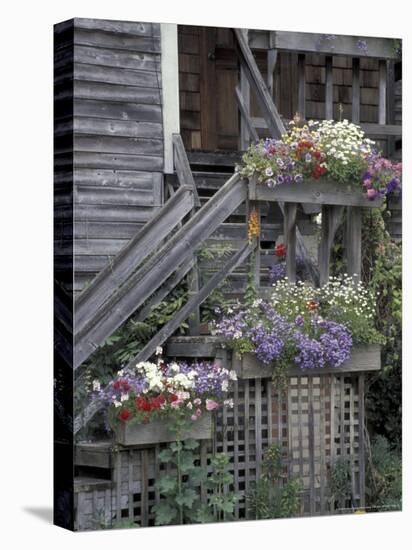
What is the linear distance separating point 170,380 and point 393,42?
117 inches

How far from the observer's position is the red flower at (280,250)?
8.84m

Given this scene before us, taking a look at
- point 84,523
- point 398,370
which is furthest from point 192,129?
point 84,523

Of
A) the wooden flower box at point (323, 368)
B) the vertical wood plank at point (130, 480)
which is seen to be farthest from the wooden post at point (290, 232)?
the vertical wood plank at point (130, 480)

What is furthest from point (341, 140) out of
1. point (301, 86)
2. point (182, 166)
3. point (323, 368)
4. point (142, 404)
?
point (142, 404)

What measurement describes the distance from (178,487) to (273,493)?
72 centimetres

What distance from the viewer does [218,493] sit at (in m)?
8.45

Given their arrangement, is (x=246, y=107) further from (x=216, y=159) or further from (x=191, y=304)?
(x=191, y=304)

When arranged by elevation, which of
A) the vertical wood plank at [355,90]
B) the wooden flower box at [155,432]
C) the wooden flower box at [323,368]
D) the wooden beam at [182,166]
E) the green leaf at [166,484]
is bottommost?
the green leaf at [166,484]

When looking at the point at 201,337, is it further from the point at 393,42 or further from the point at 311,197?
the point at 393,42

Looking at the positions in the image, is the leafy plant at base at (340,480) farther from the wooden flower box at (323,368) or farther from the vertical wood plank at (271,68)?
the vertical wood plank at (271,68)

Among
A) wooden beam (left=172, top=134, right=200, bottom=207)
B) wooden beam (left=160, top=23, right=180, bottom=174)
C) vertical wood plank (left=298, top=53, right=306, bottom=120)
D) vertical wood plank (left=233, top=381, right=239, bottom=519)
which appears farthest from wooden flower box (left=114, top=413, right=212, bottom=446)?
vertical wood plank (left=298, top=53, right=306, bottom=120)

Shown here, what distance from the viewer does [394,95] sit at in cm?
962

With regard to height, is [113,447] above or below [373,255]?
below

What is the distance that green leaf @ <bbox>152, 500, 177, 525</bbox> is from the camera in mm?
8250
